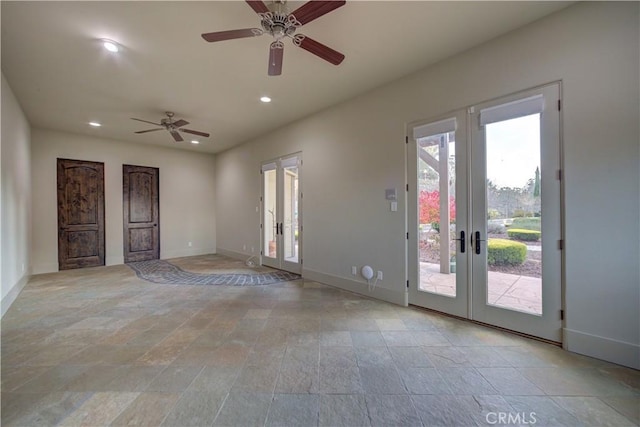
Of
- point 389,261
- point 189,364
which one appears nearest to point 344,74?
point 389,261

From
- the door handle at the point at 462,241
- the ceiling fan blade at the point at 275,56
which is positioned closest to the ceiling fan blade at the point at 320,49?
the ceiling fan blade at the point at 275,56

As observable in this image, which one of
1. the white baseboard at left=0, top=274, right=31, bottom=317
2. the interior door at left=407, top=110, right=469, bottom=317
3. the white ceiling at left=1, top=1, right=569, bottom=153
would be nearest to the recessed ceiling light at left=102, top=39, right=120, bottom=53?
the white ceiling at left=1, top=1, right=569, bottom=153

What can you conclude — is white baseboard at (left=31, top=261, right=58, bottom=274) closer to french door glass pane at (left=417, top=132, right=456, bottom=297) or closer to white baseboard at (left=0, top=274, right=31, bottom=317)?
white baseboard at (left=0, top=274, right=31, bottom=317)

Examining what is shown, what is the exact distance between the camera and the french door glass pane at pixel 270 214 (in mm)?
6383

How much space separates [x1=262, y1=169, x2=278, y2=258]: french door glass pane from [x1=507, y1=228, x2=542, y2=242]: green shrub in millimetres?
4557

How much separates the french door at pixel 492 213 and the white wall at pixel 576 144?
13cm

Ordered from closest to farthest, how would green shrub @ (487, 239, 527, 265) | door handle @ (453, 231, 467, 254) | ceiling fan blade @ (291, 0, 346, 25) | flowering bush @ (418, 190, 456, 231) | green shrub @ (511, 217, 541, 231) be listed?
1. ceiling fan blade @ (291, 0, 346, 25)
2. green shrub @ (511, 217, 541, 231)
3. green shrub @ (487, 239, 527, 265)
4. door handle @ (453, 231, 467, 254)
5. flowering bush @ (418, 190, 456, 231)

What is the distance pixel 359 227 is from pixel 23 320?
4484 mm

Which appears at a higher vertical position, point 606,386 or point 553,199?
point 553,199

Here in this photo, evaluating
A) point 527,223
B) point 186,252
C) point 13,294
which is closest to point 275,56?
point 527,223

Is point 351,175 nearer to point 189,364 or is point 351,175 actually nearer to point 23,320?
point 189,364

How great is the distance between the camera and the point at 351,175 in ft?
14.9

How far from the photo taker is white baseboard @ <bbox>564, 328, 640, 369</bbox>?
2.25 meters

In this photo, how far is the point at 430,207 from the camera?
359 centimetres
